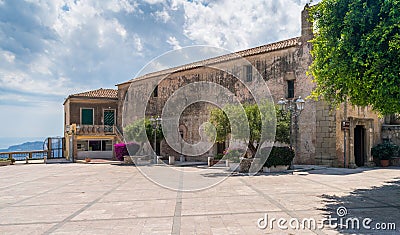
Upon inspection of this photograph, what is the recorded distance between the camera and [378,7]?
742 cm

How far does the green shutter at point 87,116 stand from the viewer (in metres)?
31.4

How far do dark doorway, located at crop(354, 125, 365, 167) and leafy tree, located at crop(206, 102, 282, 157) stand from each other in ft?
19.2

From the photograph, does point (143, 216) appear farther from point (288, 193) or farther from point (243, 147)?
point (243, 147)

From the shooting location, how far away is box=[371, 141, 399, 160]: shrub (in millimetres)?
18562

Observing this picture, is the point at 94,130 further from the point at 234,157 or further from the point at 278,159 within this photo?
the point at 278,159

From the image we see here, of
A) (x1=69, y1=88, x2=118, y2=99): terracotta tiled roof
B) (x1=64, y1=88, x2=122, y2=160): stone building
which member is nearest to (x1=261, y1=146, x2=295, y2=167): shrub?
(x1=64, y1=88, x2=122, y2=160): stone building

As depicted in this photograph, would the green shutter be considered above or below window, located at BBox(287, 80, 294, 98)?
below

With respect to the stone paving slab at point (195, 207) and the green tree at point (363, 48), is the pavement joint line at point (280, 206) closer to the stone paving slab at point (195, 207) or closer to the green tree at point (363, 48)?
the stone paving slab at point (195, 207)

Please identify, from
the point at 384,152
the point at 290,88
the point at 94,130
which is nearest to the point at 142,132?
the point at 94,130

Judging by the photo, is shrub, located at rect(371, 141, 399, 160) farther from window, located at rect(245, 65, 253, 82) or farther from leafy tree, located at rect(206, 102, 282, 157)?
window, located at rect(245, 65, 253, 82)

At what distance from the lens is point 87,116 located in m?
31.6

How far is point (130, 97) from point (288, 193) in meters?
24.6

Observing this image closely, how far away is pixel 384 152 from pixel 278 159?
7148 mm

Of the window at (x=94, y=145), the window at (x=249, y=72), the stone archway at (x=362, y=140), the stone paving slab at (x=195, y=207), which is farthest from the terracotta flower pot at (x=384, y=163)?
the window at (x=94, y=145)
